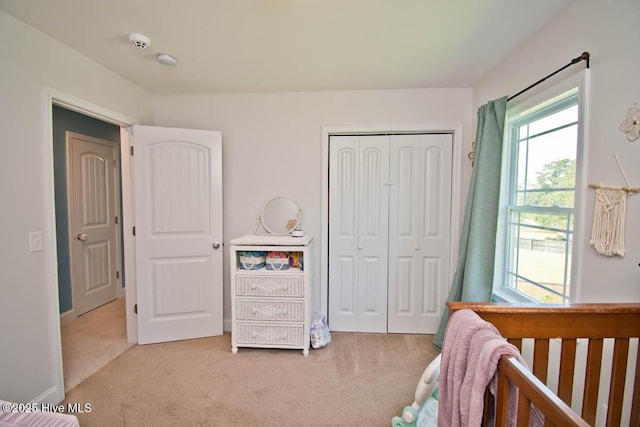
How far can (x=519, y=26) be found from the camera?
1576mm

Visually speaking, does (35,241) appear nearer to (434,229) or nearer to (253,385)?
(253,385)

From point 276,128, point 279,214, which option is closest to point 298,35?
point 276,128

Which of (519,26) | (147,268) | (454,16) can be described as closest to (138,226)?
(147,268)

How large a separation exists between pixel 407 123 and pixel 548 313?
193cm

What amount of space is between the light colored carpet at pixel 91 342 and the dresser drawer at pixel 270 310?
3.68 ft

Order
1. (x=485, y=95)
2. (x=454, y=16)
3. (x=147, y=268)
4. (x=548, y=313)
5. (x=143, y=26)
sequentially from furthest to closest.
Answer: (x=147, y=268) < (x=485, y=95) < (x=143, y=26) < (x=454, y=16) < (x=548, y=313)

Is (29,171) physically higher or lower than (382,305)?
higher

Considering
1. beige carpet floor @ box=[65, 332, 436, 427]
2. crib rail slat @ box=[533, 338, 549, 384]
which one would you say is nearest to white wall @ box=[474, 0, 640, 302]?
crib rail slat @ box=[533, 338, 549, 384]

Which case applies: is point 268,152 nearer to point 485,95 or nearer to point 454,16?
point 454,16

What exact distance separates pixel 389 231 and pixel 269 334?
144cm

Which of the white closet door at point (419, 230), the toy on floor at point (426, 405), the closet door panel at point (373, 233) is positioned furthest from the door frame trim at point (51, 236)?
the white closet door at point (419, 230)

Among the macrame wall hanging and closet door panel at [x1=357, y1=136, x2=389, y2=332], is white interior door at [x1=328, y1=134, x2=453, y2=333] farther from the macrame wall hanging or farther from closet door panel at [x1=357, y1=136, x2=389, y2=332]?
the macrame wall hanging

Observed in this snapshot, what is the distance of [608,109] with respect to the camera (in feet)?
3.99

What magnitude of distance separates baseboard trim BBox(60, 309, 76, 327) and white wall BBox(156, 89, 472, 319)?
1.73 m
